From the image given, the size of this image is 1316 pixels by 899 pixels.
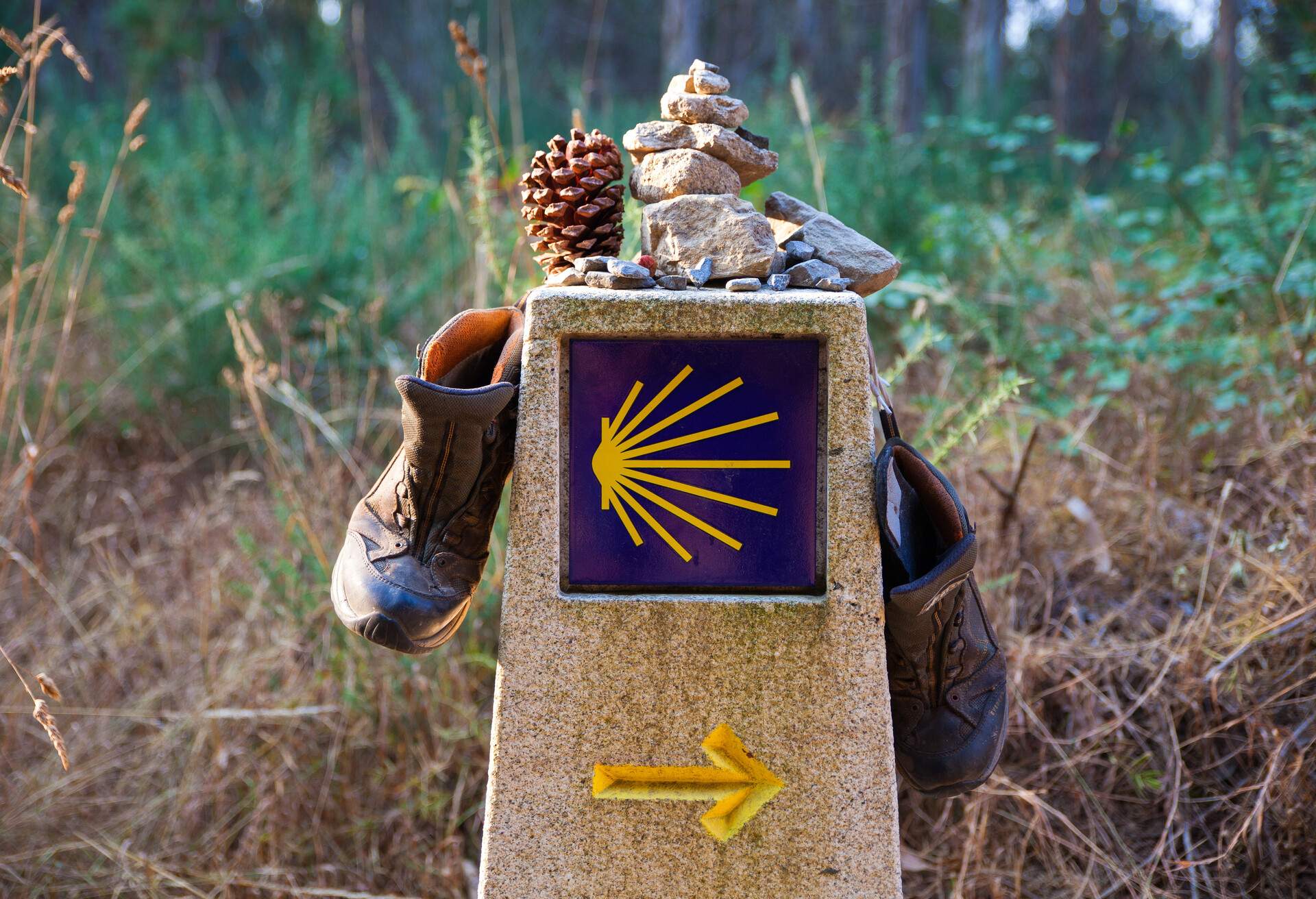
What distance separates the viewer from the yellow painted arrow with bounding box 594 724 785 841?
53.7 inches

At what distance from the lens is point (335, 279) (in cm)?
398

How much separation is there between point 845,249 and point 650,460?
1.50ft

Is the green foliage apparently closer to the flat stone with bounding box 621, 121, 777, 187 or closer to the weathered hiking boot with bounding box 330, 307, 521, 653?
the flat stone with bounding box 621, 121, 777, 187

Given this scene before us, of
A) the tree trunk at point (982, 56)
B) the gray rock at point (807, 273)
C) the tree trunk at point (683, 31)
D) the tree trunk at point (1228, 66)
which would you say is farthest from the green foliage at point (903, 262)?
the tree trunk at point (982, 56)

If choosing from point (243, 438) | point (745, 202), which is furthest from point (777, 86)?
point (745, 202)

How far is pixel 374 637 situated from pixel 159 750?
1.33 meters

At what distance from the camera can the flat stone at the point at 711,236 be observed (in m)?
1.40

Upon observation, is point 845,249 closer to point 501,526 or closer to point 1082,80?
point 501,526

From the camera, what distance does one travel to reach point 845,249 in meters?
1.52

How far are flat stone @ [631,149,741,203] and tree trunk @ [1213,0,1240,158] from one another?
4710 mm

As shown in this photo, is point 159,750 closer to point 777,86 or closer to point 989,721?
point 989,721

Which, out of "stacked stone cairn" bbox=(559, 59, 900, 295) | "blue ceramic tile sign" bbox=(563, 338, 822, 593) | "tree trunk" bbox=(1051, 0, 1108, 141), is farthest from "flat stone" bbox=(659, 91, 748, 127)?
"tree trunk" bbox=(1051, 0, 1108, 141)

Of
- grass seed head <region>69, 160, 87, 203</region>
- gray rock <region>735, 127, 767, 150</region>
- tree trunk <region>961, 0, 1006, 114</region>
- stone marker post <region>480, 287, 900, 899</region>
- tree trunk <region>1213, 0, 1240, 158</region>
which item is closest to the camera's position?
stone marker post <region>480, 287, 900, 899</region>

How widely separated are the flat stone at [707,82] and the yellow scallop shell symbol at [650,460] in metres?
0.45
